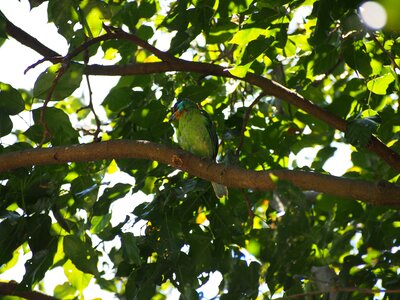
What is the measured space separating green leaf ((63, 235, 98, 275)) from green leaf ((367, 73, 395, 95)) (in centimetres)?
166

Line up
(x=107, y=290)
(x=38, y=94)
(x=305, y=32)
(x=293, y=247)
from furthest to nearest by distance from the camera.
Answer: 1. (x=305, y=32)
2. (x=107, y=290)
3. (x=38, y=94)
4. (x=293, y=247)

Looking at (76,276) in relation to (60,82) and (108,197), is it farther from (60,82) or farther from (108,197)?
(60,82)

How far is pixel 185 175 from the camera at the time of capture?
381cm

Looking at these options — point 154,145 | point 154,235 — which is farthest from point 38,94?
point 154,235

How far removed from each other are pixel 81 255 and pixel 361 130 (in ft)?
4.93

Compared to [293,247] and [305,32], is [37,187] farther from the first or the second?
[305,32]

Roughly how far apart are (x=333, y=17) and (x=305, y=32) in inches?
79.0

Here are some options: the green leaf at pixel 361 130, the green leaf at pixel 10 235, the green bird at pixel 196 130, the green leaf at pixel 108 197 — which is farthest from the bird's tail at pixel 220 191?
the green leaf at pixel 10 235

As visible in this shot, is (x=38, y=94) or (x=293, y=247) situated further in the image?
(x=38, y=94)

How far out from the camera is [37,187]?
3.31 metres

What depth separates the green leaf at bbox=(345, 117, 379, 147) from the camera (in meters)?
2.68

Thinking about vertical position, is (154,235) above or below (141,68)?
below

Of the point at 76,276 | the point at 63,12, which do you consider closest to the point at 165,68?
the point at 63,12

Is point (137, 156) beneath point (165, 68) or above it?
beneath
